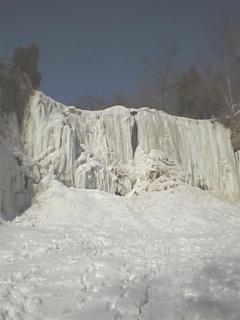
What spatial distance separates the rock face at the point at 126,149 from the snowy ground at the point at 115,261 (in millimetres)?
1441

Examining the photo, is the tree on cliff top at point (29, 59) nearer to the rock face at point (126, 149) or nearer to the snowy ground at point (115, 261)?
the rock face at point (126, 149)

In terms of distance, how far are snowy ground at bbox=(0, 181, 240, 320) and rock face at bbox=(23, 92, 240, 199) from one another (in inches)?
56.7

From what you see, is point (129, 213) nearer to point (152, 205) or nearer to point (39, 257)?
point (152, 205)

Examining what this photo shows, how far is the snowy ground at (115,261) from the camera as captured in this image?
5.73m

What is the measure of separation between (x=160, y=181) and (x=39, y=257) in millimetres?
9474

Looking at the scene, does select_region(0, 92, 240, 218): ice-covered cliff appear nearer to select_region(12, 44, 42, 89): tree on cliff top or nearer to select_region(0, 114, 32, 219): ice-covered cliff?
select_region(0, 114, 32, 219): ice-covered cliff

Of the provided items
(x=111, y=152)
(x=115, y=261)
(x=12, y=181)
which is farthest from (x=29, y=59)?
(x=115, y=261)

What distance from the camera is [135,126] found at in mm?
18562

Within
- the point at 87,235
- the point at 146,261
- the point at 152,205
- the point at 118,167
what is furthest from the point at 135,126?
the point at 146,261

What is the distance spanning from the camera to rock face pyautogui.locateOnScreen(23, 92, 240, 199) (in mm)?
15438

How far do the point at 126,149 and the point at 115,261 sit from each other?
33.0ft

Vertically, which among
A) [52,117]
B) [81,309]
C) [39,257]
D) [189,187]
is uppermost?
[52,117]

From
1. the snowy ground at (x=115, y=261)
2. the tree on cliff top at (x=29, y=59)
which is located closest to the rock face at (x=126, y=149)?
the snowy ground at (x=115, y=261)

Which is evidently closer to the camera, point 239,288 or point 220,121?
point 239,288
